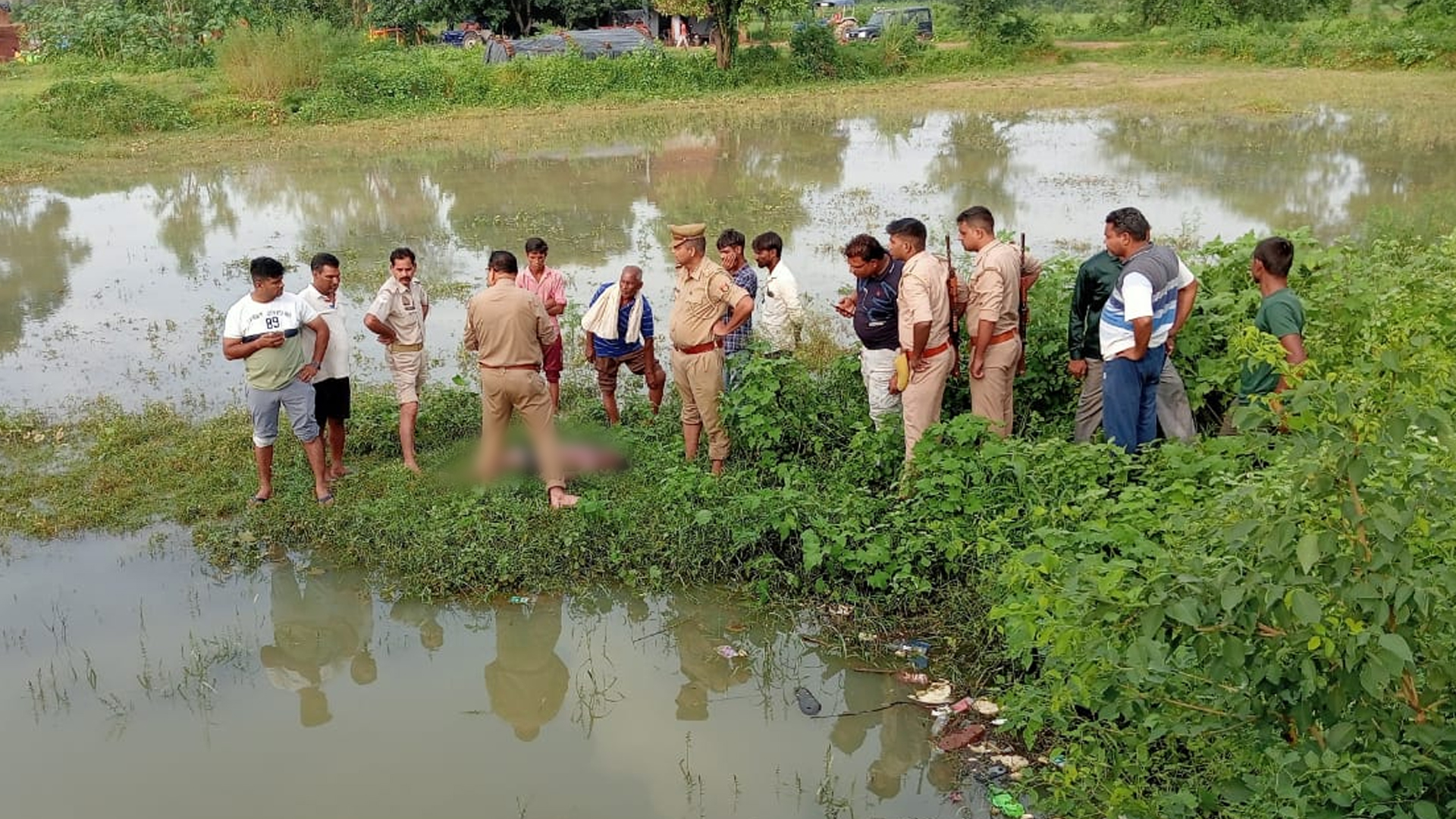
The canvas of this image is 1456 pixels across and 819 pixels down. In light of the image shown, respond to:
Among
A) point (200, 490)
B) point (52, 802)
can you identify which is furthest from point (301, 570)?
point (52, 802)

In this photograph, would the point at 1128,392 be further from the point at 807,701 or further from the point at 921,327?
the point at 807,701

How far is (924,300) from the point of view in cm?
668

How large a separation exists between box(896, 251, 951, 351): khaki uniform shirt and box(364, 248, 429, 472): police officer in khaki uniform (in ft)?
10.8

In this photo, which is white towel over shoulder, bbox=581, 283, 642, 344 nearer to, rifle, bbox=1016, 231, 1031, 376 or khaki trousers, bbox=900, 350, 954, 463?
khaki trousers, bbox=900, 350, 954, 463

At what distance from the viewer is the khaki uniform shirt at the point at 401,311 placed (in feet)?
25.6

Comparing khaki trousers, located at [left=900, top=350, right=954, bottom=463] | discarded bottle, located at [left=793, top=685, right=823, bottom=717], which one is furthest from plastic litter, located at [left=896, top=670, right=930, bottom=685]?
khaki trousers, located at [left=900, top=350, right=954, bottom=463]

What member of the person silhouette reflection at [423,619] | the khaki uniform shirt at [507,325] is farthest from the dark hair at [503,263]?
the person silhouette reflection at [423,619]

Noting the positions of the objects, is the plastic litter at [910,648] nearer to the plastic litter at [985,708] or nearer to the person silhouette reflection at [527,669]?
the plastic litter at [985,708]

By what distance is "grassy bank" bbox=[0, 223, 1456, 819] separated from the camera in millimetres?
3121

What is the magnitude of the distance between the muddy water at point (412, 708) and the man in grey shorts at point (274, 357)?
86 centimetres

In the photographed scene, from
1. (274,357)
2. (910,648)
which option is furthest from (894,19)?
(910,648)

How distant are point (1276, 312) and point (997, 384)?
1.58 metres

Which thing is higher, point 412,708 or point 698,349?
point 698,349

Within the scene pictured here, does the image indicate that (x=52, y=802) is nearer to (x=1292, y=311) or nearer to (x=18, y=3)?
(x=1292, y=311)
